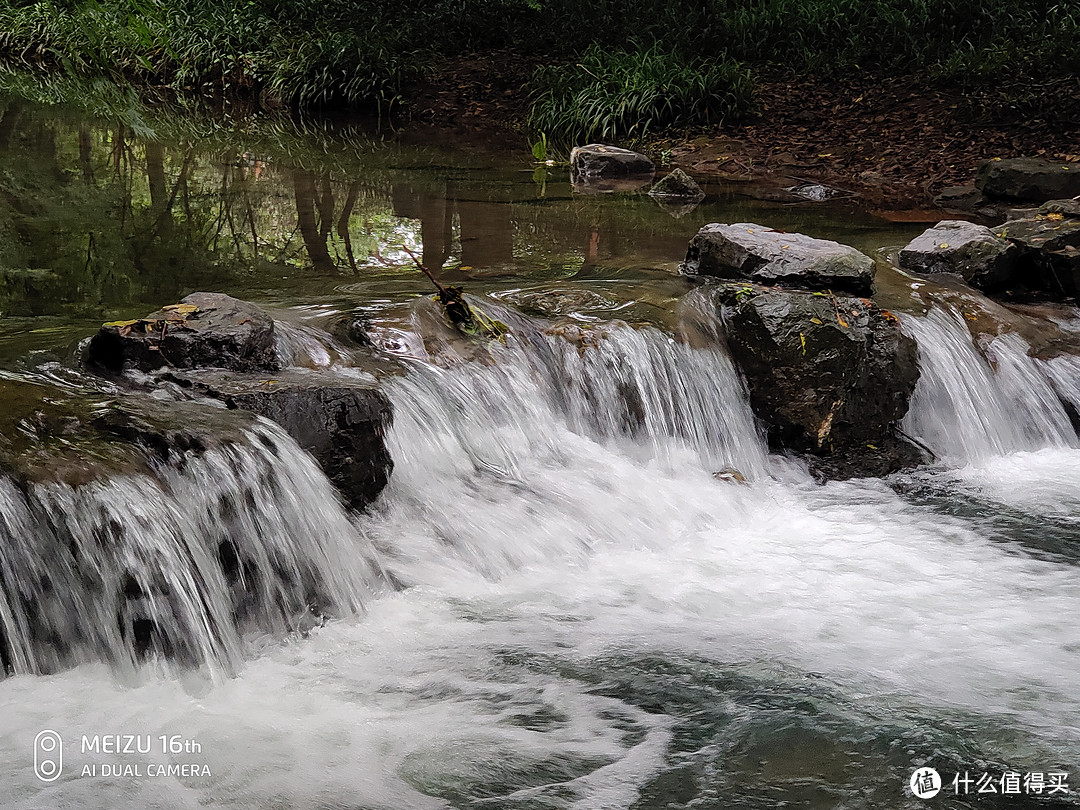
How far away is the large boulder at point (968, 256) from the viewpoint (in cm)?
688

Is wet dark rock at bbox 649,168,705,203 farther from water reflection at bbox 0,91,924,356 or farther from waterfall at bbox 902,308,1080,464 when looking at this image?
waterfall at bbox 902,308,1080,464

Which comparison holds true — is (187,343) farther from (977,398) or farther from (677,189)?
(677,189)

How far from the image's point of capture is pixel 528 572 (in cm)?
436

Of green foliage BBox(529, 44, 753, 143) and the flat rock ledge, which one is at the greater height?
green foliage BBox(529, 44, 753, 143)

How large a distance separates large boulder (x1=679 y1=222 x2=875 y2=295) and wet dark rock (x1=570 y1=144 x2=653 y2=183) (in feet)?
15.7

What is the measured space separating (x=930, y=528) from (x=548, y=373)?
2012 mm

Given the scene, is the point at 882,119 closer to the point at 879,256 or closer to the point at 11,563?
the point at 879,256

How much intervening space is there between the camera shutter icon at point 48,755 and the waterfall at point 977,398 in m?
4.73

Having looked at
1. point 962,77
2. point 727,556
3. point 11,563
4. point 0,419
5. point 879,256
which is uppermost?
point 962,77

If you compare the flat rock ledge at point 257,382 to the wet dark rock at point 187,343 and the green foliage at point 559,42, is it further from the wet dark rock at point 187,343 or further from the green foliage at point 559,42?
the green foliage at point 559,42

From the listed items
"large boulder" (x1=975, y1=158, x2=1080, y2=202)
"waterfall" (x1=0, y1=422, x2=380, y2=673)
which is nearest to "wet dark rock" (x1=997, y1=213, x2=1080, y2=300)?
"large boulder" (x1=975, y1=158, x2=1080, y2=202)

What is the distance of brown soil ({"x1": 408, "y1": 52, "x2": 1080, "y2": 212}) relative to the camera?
37.4 ft

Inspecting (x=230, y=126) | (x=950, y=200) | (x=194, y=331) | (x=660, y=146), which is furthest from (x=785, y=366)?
(x=230, y=126)

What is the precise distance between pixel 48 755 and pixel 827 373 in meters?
4.12
